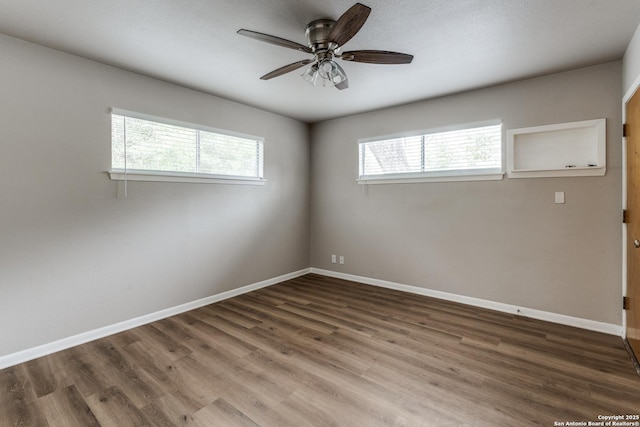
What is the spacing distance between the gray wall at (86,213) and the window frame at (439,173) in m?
2.01

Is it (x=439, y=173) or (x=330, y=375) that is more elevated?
(x=439, y=173)

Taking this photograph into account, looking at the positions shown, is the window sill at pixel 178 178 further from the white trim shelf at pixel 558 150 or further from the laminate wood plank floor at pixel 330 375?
the white trim shelf at pixel 558 150

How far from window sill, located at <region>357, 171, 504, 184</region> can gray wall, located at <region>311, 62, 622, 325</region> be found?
0.23 ft

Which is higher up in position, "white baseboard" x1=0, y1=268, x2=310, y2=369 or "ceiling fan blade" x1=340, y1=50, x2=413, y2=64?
"ceiling fan blade" x1=340, y1=50, x2=413, y2=64

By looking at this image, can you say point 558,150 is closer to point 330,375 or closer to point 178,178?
point 330,375

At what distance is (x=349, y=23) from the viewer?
176 centimetres

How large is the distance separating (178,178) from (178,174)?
0.15 feet

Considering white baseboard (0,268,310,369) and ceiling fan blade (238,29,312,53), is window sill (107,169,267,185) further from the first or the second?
ceiling fan blade (238,29,312,53)

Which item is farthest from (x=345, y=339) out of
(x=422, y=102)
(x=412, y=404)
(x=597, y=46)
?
(x=597, y=46)

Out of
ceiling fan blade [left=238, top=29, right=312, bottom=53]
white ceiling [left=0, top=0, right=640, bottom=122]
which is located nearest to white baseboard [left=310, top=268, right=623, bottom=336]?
white ceiling [left=0, top=0, right=640, bottom=122]

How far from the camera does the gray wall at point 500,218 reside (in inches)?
112

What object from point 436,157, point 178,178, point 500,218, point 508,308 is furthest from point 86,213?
point 508,308

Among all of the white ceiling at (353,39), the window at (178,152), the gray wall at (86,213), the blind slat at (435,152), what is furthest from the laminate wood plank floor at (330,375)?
the white ceiling at (353,39)

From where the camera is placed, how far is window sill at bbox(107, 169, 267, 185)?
9.56 feet
